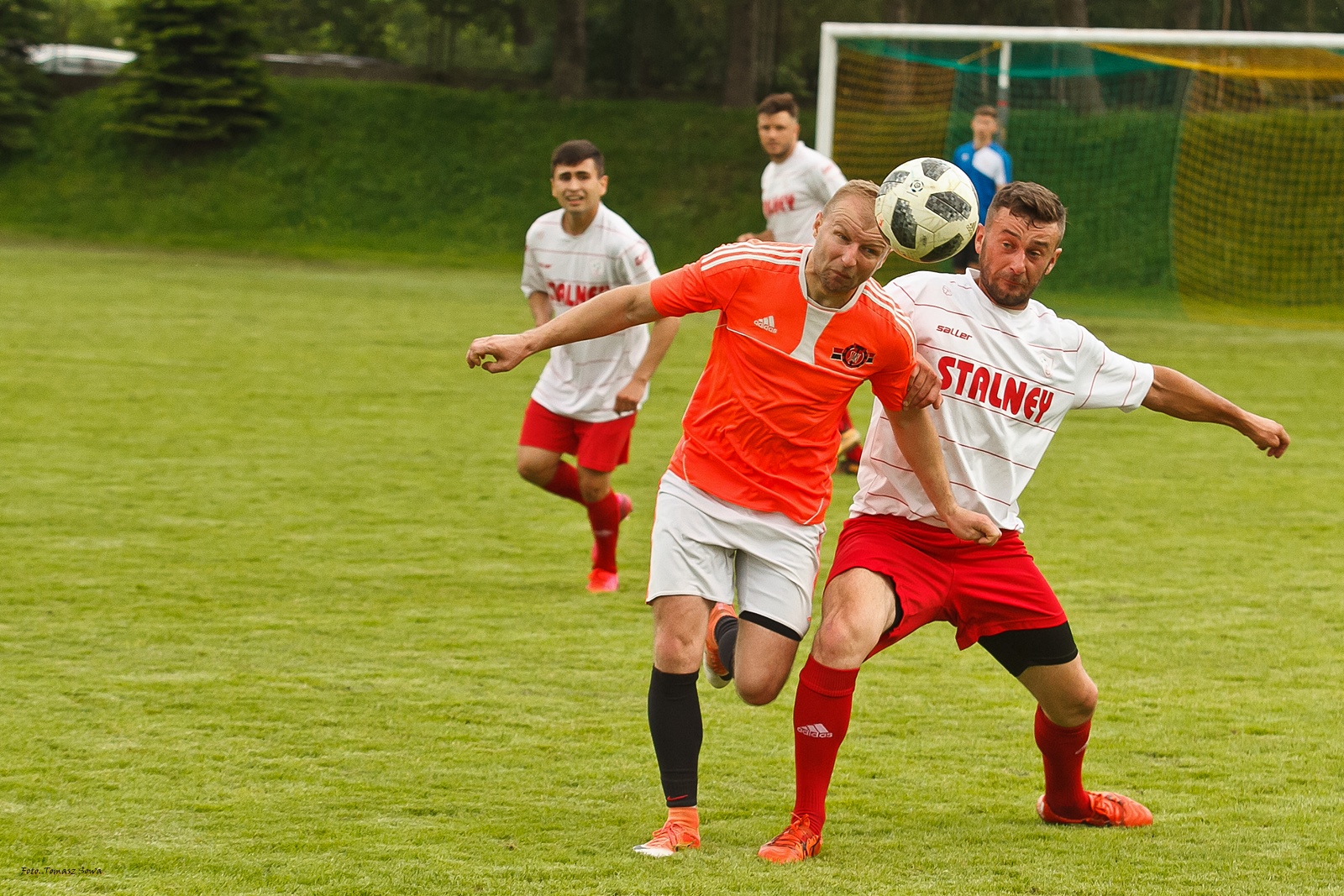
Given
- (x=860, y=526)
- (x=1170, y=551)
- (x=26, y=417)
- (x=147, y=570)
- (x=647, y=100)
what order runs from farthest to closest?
(x=647, y=100), (x=26, y=417), (x=1170, y=551), (x=147, y=570), (x=860, y=526)

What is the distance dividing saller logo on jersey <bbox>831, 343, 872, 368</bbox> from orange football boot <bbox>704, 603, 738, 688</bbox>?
0.86 metres

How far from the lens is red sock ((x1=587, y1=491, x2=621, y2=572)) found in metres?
7.04

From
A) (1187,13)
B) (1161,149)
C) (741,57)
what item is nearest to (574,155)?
(1161,149)

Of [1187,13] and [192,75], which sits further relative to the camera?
[192,75]

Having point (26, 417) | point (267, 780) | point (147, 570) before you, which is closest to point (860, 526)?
point (267, 780)

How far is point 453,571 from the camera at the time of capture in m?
7.10

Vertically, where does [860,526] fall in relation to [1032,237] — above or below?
below

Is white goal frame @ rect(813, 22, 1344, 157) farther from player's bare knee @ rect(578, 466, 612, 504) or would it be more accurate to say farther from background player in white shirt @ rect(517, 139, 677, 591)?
player's bare knee @ rect(578, 466, 612, 504)

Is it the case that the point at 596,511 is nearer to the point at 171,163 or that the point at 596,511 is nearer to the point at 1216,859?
the point at 1216,859

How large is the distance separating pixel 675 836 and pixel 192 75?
31018 mm

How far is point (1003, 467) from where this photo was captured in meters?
4.12

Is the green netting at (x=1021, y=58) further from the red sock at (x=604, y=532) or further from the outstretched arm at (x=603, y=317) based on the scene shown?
the outstretched arm at (x=603, y=317)

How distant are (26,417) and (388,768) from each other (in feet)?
24.4

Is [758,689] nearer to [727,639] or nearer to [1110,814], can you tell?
[727,639]
